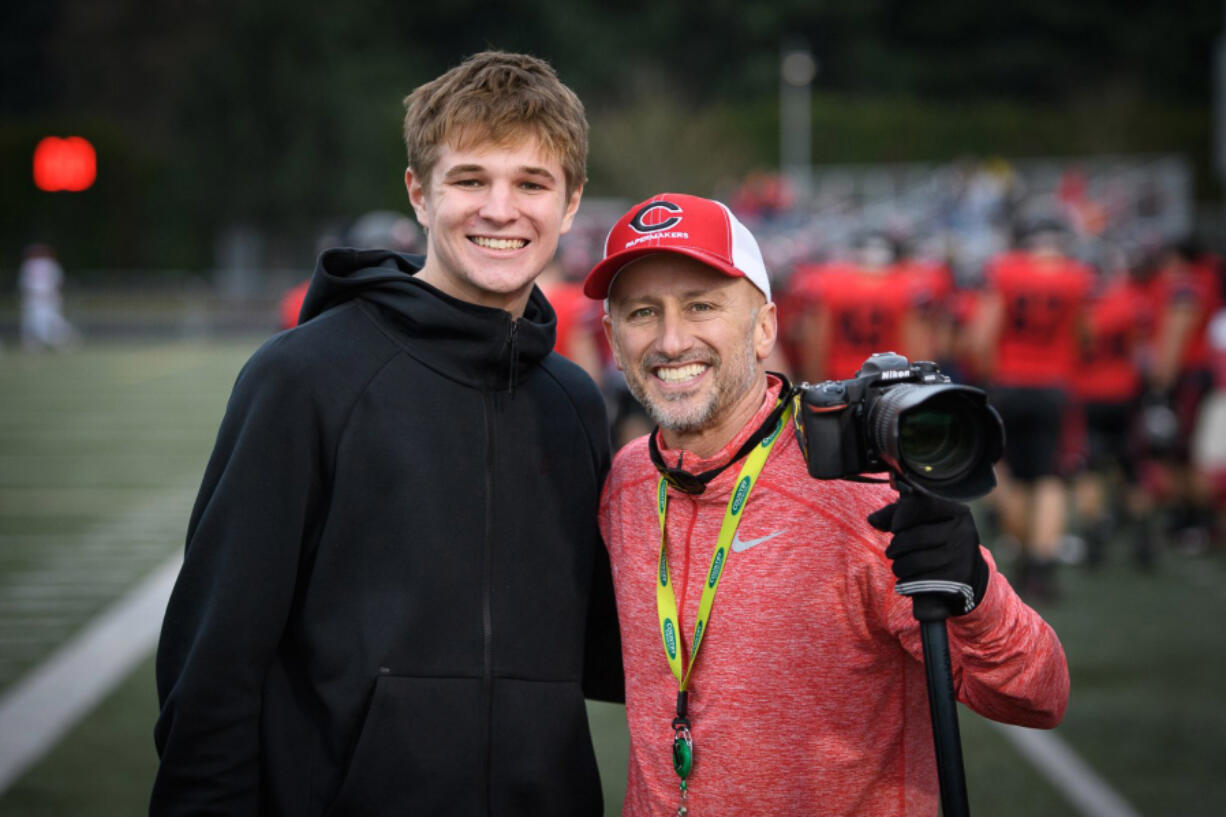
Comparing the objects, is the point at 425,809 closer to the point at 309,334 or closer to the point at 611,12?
the point at 309,334

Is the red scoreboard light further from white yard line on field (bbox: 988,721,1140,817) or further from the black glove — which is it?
the black glove

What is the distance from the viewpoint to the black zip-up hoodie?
2.32 m

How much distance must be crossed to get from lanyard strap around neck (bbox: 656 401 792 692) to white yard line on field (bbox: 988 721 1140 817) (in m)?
2.88

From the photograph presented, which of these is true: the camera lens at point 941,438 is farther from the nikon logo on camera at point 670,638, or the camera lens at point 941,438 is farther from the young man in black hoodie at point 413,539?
the young man in black hoodie at point 413,539

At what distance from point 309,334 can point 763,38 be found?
47849mm

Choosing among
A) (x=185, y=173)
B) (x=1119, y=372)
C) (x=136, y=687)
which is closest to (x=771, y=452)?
(x=136, y=687)

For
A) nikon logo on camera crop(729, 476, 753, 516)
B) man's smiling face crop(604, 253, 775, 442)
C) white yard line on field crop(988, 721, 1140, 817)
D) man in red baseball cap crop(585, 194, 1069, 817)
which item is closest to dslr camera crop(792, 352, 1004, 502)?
man in red baseball cap crop(585, 194, 1069, 817)

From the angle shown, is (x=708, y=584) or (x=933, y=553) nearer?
(x=933, y=553)

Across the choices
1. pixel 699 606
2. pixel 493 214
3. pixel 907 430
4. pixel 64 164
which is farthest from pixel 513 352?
pixel 64 164

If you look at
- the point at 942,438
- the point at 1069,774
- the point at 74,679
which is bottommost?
the point at 1069,774

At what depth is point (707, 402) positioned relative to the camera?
2.46 meters

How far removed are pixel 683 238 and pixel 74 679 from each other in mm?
5055

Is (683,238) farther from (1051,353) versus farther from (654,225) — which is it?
(1051,353)

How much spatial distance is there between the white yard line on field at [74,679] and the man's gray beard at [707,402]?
3.65m
